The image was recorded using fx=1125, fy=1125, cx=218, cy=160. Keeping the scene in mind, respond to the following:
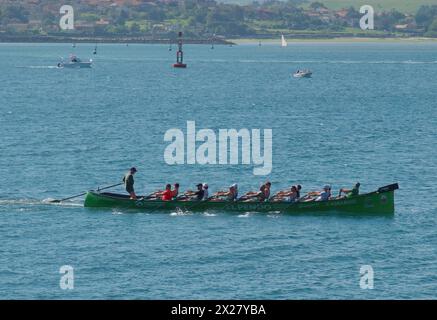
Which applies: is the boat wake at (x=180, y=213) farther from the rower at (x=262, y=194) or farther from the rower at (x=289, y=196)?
the rower at (x=289, y=196)

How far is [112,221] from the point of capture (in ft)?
203

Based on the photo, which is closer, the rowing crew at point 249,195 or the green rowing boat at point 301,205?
the green rowing boat at point 301,205

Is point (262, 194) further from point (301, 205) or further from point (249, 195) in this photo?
point (301, 205)

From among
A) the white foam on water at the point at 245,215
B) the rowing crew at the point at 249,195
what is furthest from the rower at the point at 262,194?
the white foam on water at the point at 245,215

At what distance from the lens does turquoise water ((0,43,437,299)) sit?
161ft

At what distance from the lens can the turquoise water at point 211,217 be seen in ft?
161

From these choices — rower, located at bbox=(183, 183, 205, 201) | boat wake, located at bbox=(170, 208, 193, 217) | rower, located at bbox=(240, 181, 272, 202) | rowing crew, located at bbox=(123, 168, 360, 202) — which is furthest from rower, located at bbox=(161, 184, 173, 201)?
rower, located at bbox=(240, 181, 272, 202)

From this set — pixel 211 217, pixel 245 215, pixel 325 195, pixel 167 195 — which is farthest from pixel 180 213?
pixel 325 195

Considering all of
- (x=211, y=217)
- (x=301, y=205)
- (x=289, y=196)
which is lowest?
(x=211, y=217)

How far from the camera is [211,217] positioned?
206ft

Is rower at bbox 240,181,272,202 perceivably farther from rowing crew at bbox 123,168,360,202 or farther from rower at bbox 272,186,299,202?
rower at bbox 272,186,299,202
